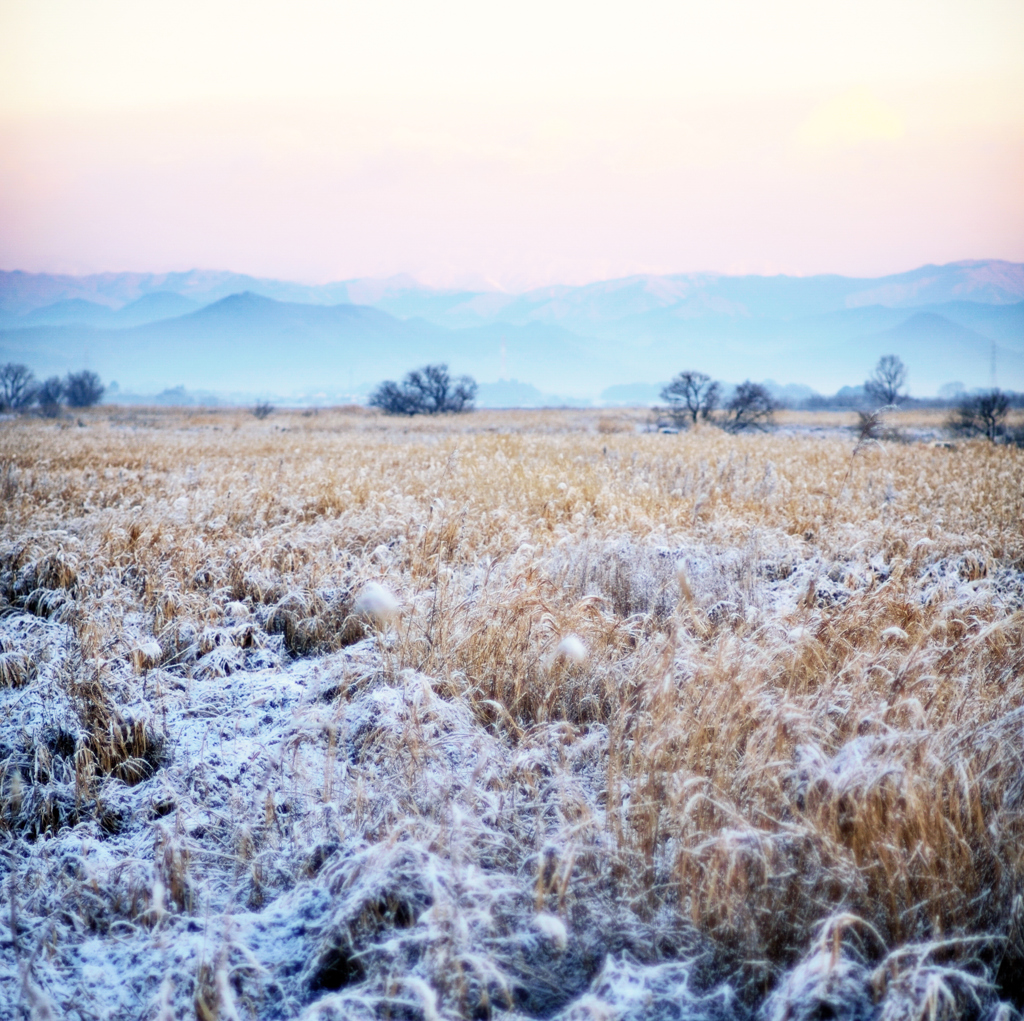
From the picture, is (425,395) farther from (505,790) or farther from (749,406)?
(505,790)

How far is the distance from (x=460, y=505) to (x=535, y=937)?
231 inches

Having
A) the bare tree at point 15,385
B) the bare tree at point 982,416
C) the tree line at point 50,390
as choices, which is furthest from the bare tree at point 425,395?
the bare tree at point 15,385

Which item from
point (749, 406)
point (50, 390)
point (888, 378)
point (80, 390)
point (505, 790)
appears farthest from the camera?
point (888, 378)

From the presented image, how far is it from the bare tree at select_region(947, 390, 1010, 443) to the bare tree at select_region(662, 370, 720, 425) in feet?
33.3

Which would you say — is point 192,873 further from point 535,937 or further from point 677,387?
point 677,387

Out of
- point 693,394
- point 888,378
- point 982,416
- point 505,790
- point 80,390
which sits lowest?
point 505,790

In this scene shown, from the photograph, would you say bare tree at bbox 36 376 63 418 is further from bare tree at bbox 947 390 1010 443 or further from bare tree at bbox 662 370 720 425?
bare tree at bbox 947 390 1010 443

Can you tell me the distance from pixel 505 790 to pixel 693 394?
1282 inches

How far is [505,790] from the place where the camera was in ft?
7.97

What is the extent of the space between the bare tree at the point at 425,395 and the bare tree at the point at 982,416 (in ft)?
108

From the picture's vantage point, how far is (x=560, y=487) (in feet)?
27.7

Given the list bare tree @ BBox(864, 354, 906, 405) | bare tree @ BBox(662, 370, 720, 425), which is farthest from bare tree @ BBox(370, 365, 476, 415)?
bare tree @ BBox(864, 354, 906, 405)

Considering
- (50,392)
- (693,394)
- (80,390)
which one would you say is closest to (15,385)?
(50,392)

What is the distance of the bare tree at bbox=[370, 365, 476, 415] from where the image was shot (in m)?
49.3
